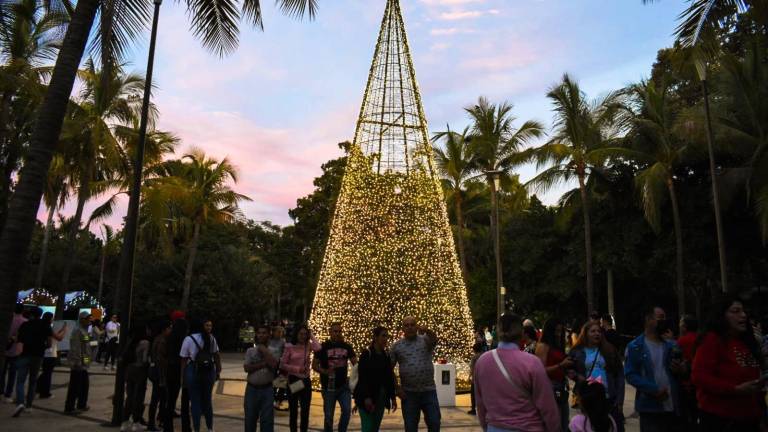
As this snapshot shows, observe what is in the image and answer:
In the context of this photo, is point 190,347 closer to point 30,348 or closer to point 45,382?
point 30,348

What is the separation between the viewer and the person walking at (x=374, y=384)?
6.82 metres

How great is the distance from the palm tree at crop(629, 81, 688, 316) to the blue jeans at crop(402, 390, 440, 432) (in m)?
16.0

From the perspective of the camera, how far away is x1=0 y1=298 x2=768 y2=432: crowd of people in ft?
13.4

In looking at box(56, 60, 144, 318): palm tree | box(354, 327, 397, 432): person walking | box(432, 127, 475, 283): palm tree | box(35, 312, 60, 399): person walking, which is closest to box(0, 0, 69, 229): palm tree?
box(56, 60, 144, 318): palm tree

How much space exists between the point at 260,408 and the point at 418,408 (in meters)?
1.90

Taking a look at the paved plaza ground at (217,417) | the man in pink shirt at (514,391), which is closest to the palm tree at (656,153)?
the paved plaza ground at (217,417)

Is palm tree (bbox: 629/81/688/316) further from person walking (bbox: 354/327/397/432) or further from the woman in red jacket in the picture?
the woman in red jacket

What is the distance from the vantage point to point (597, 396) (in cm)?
419

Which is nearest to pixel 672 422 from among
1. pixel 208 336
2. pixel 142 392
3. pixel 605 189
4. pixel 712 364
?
pixel 712 364

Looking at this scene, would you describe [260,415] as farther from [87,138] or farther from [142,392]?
[87,138]

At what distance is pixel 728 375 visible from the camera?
423 cm

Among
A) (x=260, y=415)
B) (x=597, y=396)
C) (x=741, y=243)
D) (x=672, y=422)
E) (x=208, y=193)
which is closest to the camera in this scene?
(x=597, y=396)

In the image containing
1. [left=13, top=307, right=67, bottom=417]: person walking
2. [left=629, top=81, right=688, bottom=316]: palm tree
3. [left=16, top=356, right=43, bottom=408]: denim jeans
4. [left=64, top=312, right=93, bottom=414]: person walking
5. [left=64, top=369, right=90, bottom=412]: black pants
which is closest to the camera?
[left=16, top=356, right=43, bottom=408]: denim jeans

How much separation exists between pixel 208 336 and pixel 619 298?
27.8 metres
